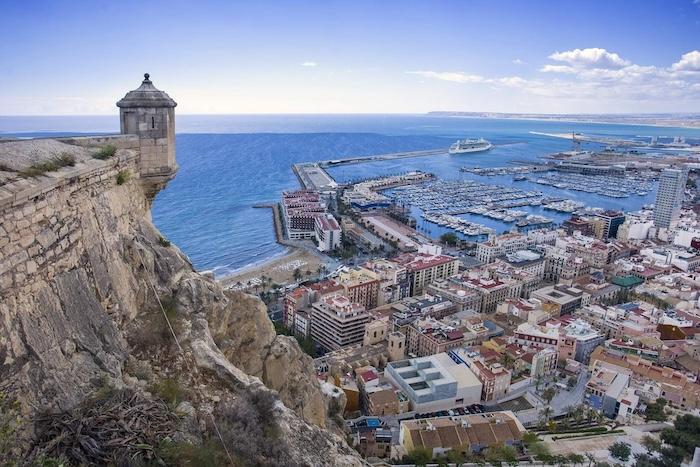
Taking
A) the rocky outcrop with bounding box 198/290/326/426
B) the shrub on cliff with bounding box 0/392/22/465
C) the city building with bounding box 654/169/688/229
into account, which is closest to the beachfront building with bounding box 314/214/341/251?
the rocky outcrop with bounding box 198/290/326/426

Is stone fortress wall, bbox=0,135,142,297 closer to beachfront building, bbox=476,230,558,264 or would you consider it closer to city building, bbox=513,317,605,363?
city building, bbox=513,317,605,363

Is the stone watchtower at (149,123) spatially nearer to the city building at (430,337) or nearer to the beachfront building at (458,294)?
the city building at (430,337)

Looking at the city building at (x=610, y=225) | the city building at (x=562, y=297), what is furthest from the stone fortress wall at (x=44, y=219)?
the city building at (x=610, y=225)

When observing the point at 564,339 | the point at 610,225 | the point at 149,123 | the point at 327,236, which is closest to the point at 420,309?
the point at 564,339

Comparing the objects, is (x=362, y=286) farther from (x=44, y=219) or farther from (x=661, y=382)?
(x=44, y=219)

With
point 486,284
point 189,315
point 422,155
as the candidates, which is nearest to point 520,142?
point 422,155
